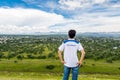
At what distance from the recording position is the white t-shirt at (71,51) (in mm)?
10930

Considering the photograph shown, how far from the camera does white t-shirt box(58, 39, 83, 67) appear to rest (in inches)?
430

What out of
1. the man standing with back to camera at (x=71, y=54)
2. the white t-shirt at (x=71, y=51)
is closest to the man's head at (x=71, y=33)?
the man standing with back to camera at (x=71, y=54)

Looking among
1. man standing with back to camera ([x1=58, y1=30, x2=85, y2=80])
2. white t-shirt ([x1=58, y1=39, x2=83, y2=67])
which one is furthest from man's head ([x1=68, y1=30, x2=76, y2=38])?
white t-shirt ([x1=58, y1=39, x2=83, y2=67])

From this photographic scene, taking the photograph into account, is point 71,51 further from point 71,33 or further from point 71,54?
point 71,33

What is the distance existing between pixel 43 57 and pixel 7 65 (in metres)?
29.8

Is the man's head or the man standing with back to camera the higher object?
the man's head

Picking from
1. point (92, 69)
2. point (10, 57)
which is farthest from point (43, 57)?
point (92, 69)

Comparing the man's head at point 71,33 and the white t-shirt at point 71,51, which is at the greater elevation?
the man's head at point 71,33

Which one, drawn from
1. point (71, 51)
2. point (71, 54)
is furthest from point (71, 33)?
point (71, 54)

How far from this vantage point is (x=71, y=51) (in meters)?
11.0

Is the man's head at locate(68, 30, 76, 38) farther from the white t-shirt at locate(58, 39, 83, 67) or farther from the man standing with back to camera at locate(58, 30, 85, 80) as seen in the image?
the white t-shirt at locate(58, 39, 83, 67)

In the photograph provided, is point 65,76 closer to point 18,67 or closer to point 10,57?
point 18,67

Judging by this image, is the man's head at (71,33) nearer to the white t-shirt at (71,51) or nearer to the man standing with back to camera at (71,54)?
the man standing with back to camera at (71,54)

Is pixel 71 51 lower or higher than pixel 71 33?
lower
